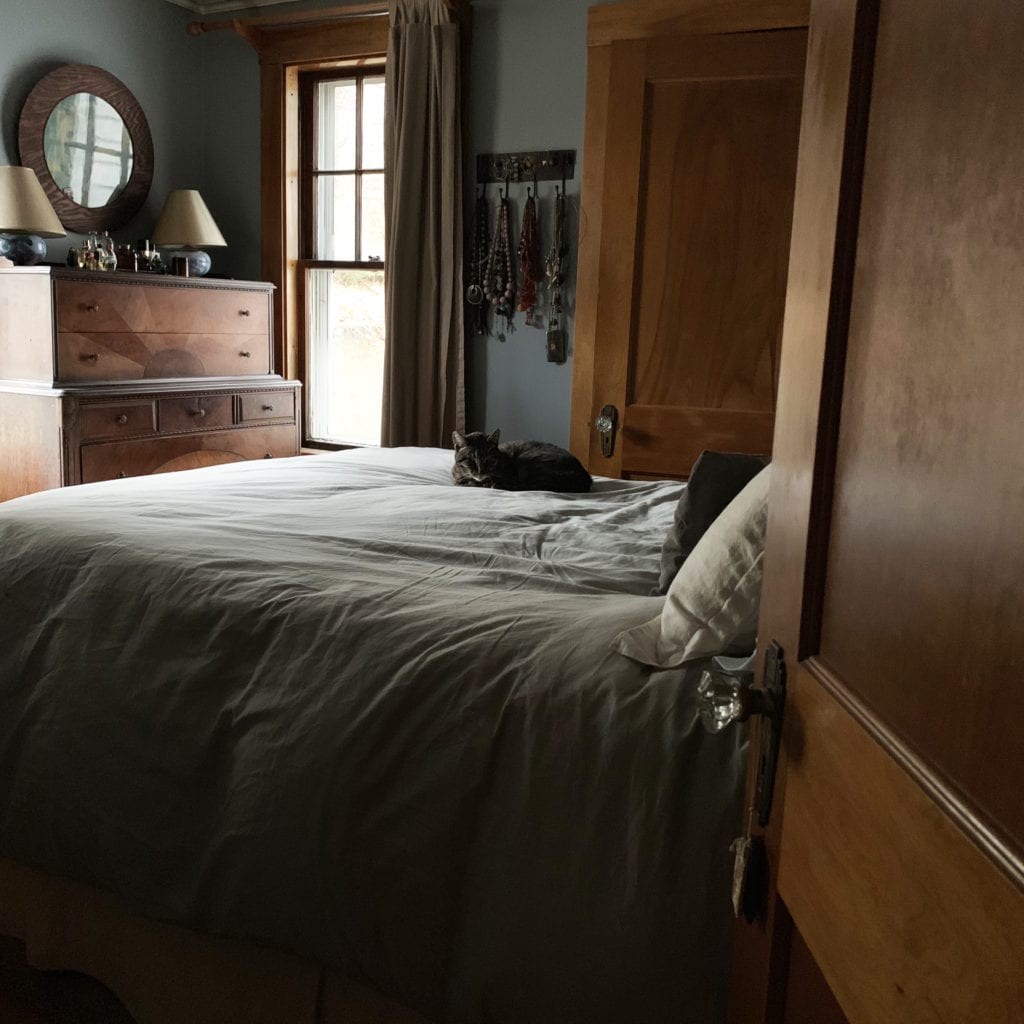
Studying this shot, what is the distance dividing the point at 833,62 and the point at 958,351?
0.99 ft

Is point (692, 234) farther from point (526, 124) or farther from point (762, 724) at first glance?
point (762, 724)

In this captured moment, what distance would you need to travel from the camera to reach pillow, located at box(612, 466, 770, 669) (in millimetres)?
1202

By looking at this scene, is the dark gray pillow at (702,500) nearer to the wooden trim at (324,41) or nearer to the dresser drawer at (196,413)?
the dresser drawer at (196,413)

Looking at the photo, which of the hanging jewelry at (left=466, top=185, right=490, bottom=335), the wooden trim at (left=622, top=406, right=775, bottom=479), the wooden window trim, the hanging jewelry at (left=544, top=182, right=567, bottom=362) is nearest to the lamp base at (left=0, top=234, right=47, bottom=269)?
the wooden window trim

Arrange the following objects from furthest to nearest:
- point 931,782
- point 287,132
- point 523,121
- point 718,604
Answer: point 287,132
point 523,121
point 718,604
point 931,782

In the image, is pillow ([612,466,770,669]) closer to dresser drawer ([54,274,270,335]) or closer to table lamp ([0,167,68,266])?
dresser drawer ([54,274,270,335])

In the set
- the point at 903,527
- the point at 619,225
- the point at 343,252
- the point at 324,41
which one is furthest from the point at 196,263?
the point at 903,527

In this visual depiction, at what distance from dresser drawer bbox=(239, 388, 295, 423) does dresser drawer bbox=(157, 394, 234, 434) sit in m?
0.08

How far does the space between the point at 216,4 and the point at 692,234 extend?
9.43 ft

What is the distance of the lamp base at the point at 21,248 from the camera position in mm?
3611

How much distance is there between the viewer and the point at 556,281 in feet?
12.7

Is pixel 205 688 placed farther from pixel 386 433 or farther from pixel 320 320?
pixel 320 320

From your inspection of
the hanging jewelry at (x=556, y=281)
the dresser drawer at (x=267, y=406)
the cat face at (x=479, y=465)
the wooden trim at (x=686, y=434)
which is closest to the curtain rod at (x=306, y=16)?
the hanging jewelry at (x=556, y=281)

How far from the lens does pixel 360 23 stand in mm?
4141
